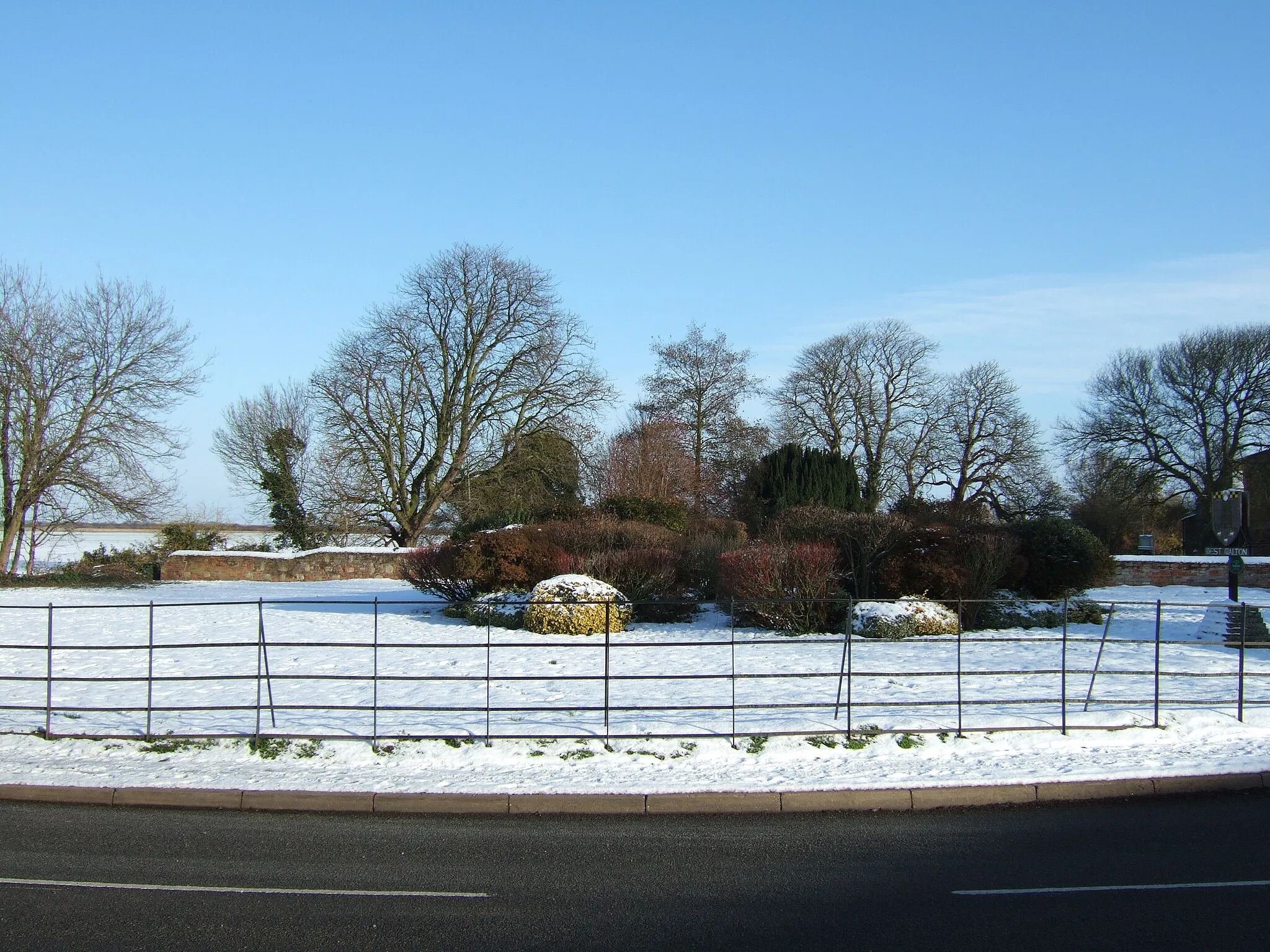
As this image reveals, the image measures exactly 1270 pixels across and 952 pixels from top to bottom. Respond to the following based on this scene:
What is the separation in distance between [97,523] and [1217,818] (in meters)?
34.1

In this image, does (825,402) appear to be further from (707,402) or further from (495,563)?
(495,563)

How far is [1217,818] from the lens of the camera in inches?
309

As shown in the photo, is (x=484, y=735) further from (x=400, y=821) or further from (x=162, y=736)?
(x=162, y=736)

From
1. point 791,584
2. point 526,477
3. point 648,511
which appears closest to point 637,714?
point 791,584

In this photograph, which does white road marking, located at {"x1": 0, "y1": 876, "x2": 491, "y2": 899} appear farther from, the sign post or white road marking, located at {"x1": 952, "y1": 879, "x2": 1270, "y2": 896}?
the sign post

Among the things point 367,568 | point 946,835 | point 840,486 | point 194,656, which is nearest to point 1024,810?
point 946,835

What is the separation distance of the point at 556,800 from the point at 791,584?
9.33 m

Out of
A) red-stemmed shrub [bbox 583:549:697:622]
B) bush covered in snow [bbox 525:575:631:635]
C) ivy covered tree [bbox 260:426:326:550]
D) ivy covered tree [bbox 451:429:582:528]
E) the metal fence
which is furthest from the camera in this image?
ivy covered tree [bbox 260:426:326:550]

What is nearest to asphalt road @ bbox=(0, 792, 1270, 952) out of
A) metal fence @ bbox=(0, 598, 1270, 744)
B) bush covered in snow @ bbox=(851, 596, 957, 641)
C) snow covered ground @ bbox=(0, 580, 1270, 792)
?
snow covered ground @ bbox=(0, 580, 1270, 792)

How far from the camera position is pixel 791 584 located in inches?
666

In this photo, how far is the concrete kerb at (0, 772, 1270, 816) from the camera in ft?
26.9

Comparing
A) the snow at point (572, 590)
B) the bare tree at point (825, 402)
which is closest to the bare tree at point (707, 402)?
the bare tree at point (825, 402)

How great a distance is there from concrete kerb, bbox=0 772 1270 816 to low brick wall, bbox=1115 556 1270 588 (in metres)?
22.1

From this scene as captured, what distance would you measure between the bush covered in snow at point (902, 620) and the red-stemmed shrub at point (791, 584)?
682 millimetres
